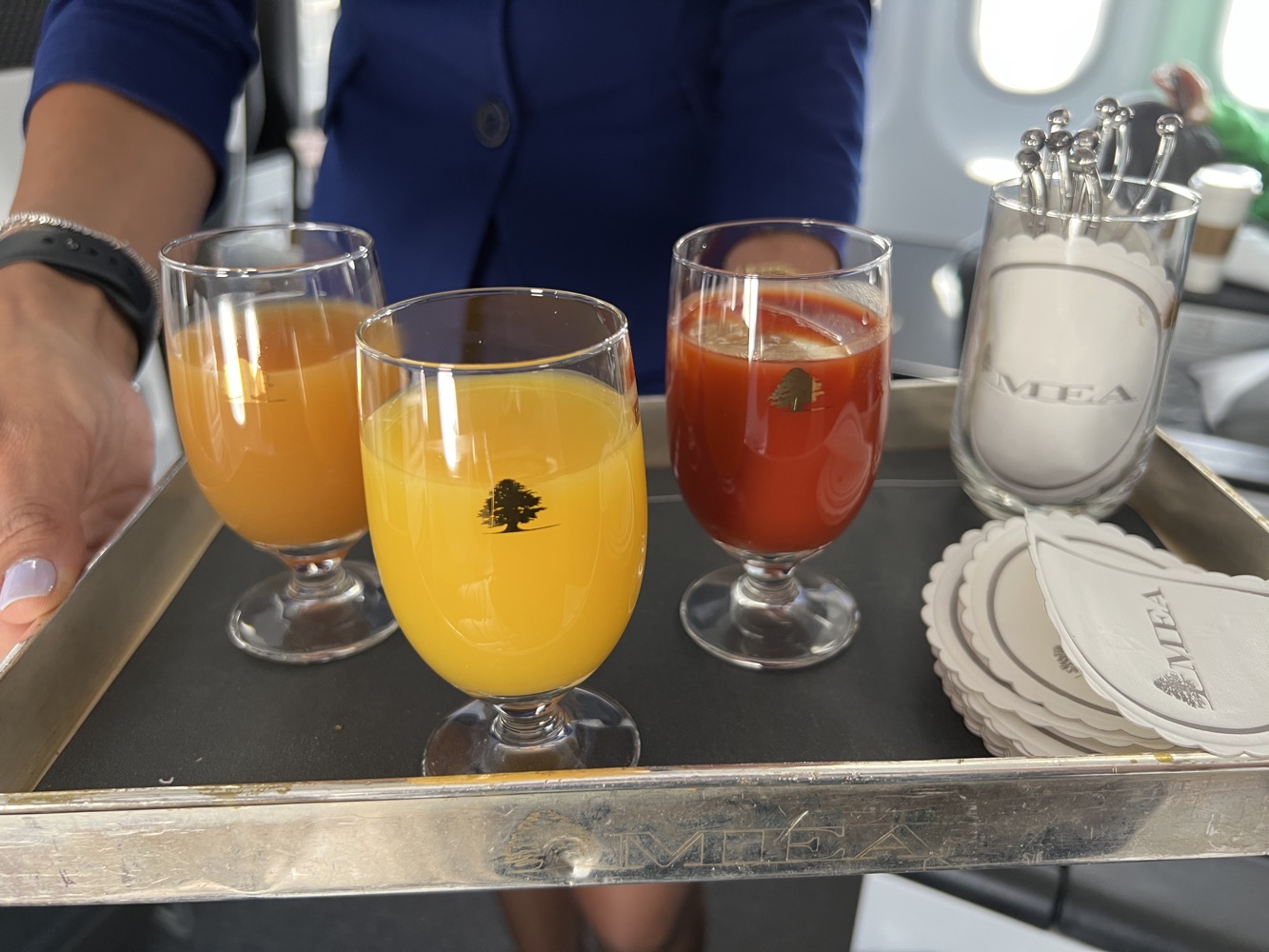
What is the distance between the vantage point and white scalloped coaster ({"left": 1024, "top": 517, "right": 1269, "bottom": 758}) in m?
0.45

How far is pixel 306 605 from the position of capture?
0.62 meters

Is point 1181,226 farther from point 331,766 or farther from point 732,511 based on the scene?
point 331,766

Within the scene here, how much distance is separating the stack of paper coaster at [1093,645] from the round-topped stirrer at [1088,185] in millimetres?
171

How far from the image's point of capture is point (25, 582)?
1.78 feet

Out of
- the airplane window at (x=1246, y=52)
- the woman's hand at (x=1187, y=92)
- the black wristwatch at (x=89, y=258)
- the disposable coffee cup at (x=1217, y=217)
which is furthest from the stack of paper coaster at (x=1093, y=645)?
the airplane window at (x=1246, y=52)

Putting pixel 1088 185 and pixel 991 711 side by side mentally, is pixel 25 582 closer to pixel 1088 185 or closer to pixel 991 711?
pixel 991 711

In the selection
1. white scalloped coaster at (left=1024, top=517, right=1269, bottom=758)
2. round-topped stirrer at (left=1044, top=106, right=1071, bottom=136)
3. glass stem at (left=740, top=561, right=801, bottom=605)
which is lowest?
glass stem at (left=740, top=561, right=801, bottom=605)

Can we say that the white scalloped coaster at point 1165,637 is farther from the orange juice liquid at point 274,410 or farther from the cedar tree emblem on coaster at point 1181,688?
the orange juice liquid at point 274,410

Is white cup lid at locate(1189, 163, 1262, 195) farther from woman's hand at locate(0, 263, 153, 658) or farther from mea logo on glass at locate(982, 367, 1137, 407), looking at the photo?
woman's hand at locate(0, 263, 153, 658)

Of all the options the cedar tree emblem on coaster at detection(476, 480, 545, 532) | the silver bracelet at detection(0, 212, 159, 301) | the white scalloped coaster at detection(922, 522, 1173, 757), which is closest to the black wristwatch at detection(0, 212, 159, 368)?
the silver bracelet at detection(0, 212, 159, 301)

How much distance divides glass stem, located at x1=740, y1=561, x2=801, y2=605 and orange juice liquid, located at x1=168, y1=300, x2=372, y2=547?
0.78 feet

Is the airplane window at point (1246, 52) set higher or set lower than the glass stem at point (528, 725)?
higher

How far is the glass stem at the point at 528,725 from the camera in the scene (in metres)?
0.52

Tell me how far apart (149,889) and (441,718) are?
15cm
